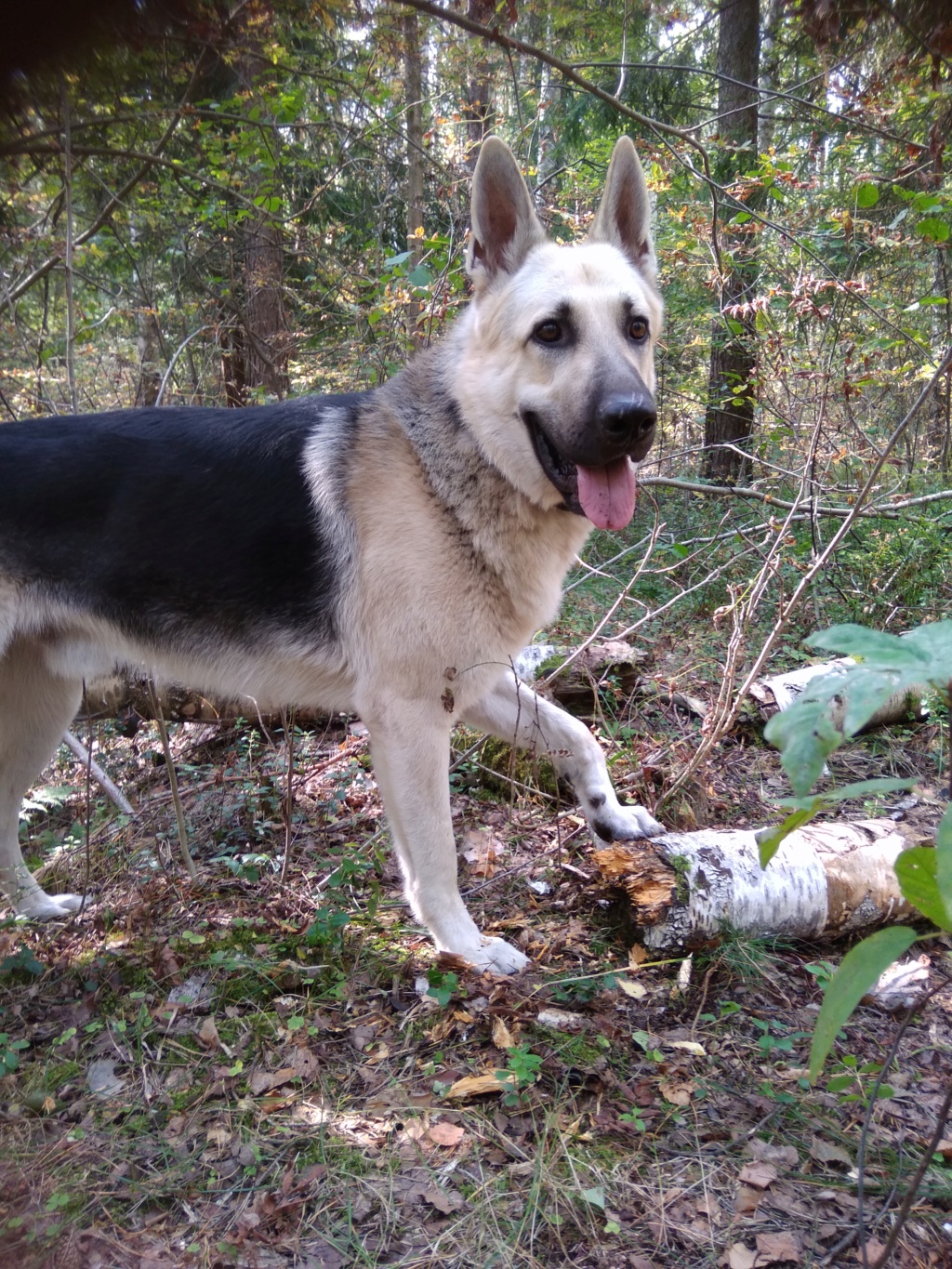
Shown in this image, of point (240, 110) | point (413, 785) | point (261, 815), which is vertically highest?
point (240, 110)

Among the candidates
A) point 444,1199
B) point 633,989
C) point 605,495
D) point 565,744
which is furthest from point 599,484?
point 444,1199

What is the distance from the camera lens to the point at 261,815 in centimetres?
385

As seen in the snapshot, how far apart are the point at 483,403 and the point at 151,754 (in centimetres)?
304

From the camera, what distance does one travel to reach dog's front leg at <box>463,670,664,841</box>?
10.3 feet

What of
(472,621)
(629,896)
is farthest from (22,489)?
(629,896)

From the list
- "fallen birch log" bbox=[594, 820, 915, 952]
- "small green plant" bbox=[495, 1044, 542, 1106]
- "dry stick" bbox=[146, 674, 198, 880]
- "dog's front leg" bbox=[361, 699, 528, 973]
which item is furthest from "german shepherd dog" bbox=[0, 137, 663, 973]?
"small green plant" bbox=[495, 1044, 542, 1106]

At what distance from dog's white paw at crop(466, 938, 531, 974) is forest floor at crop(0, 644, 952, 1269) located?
0.05 metres

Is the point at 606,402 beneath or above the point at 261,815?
above

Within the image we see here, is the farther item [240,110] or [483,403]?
[240,110]

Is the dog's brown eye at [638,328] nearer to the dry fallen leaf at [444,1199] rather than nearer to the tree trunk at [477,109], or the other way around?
the tree trunk at [477,109]

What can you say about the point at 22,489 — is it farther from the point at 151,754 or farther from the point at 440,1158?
the point at 440,1158

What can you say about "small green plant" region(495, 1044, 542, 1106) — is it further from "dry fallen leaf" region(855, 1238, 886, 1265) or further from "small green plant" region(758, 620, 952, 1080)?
"small green plant" region(758, 620, 952, 1080)

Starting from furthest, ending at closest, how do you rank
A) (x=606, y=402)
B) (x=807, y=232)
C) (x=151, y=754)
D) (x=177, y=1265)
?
(x=807, y=232) < (x=151, y=754) < (x=606, y=402) < (x=177, y=1265)

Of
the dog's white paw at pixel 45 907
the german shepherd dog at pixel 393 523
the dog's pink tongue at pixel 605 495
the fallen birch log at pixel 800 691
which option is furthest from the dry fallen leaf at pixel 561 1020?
the fallen birch log at pixel 800 691
